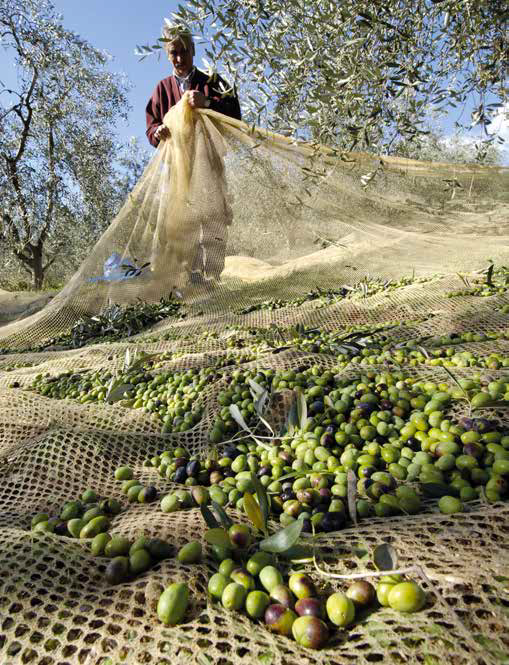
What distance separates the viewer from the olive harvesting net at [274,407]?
3.37 feet

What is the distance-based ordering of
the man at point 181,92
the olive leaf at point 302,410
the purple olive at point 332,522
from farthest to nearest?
the man at point 181,92 < the olive leaf at point 302,410 < the purple olive at point 332,522

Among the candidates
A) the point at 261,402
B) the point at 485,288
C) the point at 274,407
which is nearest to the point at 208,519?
the point at 261,402

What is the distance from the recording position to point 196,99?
18.4 ft

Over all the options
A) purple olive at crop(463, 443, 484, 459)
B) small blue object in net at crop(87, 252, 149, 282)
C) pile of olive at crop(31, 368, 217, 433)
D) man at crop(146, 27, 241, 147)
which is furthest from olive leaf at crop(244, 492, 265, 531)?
small blue object in net at crop(87, 252, 149, 282)

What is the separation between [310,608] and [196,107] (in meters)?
5.92

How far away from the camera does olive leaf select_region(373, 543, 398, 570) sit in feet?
3.47

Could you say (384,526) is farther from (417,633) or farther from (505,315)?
(505,315)

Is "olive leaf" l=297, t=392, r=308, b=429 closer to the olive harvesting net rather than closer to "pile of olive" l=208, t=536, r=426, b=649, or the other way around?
the olive harvesting net

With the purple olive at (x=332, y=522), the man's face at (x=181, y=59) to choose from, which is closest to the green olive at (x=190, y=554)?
the purple olive at (x=332, y=522)

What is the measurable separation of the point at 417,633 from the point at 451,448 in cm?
94

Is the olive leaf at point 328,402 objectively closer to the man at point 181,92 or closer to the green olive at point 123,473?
the green olive at point 123,473

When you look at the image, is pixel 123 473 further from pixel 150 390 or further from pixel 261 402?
pixel 150 390

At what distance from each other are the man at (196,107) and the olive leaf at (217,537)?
5312mm

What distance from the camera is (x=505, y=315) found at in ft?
11.2
